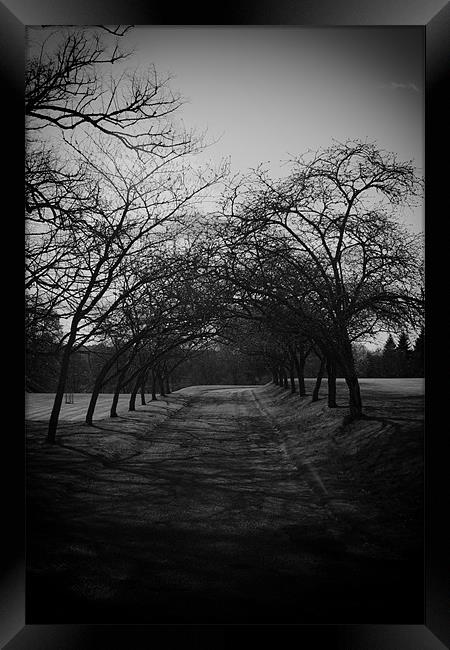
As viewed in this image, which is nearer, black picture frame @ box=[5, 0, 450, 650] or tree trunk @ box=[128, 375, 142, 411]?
black picture frame @ box=[5, 0, 450, 650]

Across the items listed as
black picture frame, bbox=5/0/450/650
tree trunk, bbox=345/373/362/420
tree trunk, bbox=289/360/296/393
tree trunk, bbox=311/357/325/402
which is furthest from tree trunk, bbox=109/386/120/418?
tree trunk, bbox=345/373/362/420

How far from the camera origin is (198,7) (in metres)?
3.12

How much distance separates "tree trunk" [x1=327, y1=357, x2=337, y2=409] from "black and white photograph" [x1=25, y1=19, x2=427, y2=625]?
2cm

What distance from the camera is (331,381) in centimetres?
364

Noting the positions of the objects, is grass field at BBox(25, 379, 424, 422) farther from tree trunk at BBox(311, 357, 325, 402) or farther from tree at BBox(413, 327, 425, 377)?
tree trunk at BBox(311, 357, 325, 402)

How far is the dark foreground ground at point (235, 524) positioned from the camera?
9.69 ft

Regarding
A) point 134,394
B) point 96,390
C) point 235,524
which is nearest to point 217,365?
point 134,394

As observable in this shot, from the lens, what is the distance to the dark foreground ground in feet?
9.69

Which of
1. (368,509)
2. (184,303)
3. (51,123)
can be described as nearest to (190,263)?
(184,303)
